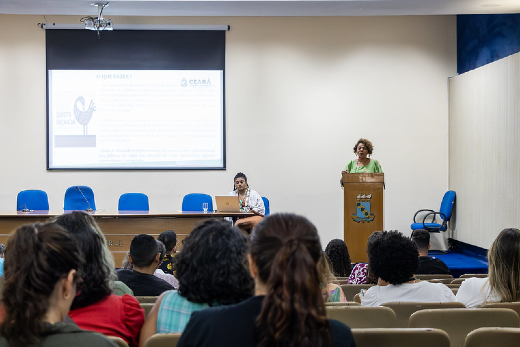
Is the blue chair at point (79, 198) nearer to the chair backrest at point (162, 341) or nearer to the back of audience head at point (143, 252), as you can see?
the back of audience head at point (143, 252)

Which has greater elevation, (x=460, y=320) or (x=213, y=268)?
(x=213, y=268)

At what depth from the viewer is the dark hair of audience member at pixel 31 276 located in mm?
1204

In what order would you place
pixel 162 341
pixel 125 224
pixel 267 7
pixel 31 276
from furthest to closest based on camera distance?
pixel 267 7 < pixel 125 224 < pixel 162 341 < pixel 31 276

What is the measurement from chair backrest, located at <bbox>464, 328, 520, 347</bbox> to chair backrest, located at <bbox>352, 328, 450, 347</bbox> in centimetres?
14

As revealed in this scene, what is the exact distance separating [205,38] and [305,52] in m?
1.64

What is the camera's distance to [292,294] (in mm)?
1088

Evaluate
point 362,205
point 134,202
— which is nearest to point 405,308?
point 362,205

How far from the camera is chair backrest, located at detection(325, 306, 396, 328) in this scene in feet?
6.81

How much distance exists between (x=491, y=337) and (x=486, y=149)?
6.19 metres

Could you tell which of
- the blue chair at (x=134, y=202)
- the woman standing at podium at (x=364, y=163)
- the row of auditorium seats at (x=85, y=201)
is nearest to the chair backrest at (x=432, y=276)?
the woman standing at podium at (x=364, y=163)

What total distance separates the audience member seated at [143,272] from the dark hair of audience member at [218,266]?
3.90 feet

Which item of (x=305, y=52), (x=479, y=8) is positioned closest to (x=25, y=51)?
(x=305, y=52)

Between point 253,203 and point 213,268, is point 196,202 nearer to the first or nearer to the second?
point 253,203

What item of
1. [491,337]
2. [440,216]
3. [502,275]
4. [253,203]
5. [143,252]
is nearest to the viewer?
[491,337]
